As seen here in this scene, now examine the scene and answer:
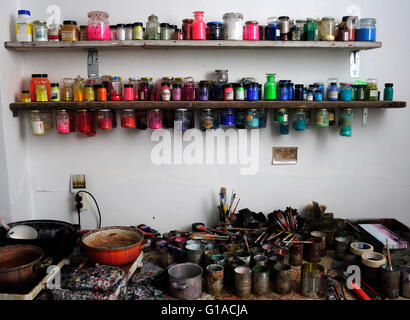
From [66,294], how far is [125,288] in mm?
272

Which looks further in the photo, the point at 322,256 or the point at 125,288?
the point at 322,256

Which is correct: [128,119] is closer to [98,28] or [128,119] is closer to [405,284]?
[98,28]

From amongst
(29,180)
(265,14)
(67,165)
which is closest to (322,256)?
(265,14)

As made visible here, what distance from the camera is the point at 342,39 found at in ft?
7.80

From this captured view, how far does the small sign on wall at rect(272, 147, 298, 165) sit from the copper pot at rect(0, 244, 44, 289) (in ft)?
5.00

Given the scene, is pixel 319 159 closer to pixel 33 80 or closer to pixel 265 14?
pixel 265 14

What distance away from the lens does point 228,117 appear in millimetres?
2455

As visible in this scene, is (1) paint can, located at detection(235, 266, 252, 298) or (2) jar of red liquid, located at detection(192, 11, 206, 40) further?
(2) jar of red liquid, located at detection(192, 11, 206, 40)

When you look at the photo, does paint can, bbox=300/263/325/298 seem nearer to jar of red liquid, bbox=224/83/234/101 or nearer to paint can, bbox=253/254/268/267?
paint can, bbox=253/254/268/267

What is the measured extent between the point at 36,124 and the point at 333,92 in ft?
5.96

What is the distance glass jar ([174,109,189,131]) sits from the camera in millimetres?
2475

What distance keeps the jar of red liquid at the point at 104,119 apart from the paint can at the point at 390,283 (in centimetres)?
172

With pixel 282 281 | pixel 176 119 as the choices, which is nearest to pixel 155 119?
pixel 176 119

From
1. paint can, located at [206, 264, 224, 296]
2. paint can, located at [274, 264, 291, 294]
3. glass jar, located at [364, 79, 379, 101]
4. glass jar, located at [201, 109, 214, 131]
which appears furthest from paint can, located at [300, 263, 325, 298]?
glass jar, located at [364, 79, 379, 101]
